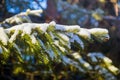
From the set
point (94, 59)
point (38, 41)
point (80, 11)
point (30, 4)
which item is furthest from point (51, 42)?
point (80, 11)

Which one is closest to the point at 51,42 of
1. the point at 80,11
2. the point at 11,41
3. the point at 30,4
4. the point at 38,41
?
the point at 38,41

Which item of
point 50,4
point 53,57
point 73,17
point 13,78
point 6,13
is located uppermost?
point 73,17

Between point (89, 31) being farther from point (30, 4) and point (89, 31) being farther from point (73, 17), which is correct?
point (73, 17)

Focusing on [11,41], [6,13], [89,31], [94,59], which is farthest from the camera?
[94,59]

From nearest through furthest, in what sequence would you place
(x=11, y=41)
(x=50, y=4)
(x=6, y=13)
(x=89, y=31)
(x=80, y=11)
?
1. (x=11, y=41)
2. (x=89, y=31)
3. (x=6, y=13)
4. (x=50, y=4)
5. (x=80, y=11)

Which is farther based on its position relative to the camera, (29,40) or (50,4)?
(50,4)

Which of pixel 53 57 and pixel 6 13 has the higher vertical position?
pixel 6 13

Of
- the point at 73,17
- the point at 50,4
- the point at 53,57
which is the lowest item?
the point at 53,57

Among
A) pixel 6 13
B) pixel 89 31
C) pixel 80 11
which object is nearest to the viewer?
pixel 89 31

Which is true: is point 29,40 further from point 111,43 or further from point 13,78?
point 111,43
